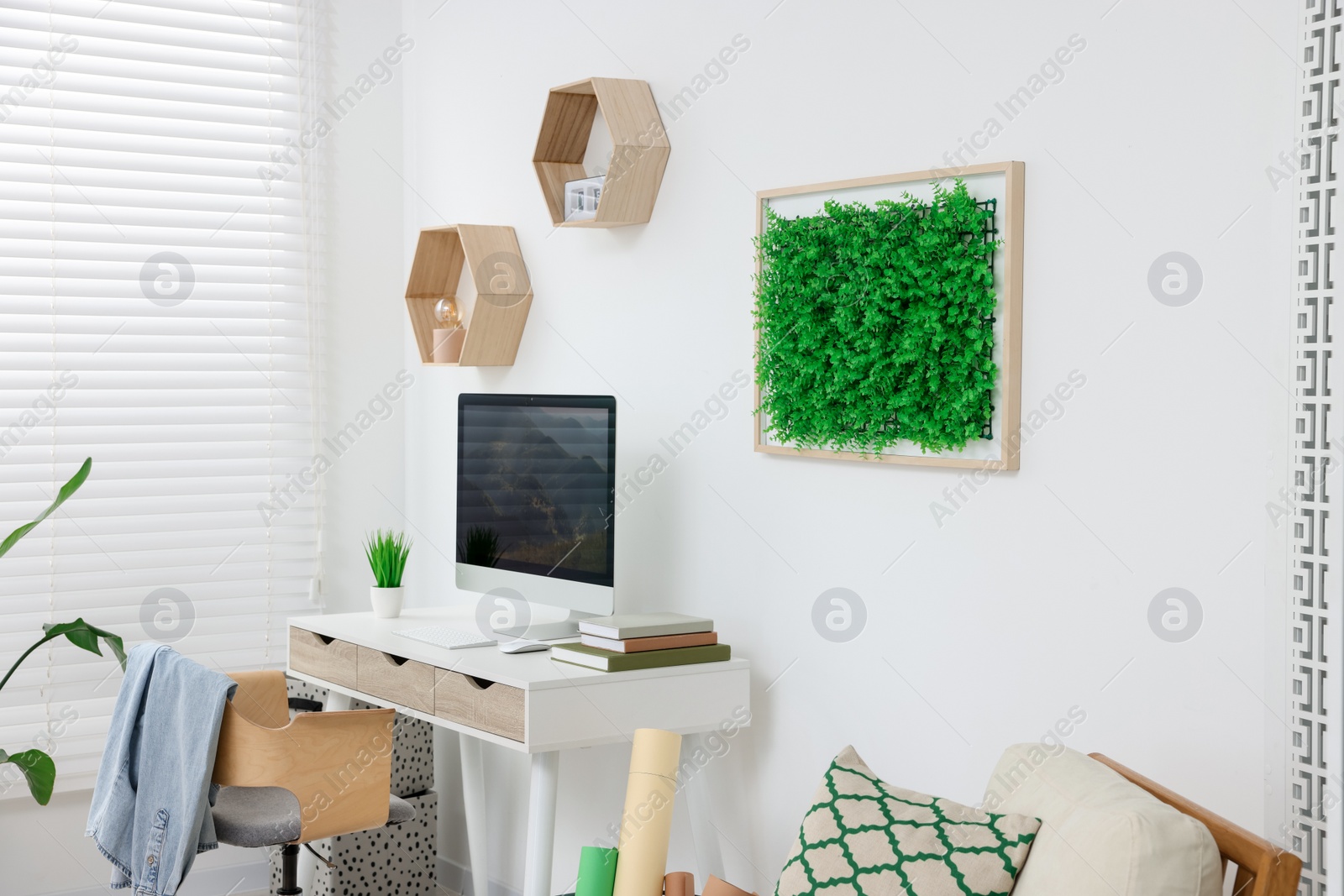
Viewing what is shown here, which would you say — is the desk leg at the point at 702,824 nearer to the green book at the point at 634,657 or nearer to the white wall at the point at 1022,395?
the white wall at the point at 1022,395

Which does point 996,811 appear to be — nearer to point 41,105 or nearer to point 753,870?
point 753,870

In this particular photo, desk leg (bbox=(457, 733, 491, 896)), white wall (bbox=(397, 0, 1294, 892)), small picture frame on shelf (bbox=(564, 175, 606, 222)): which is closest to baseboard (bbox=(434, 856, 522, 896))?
white wall (bbox=(397, 0, 1294, 892))

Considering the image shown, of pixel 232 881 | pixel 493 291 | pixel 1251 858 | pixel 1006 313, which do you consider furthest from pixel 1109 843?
pixel 232 881

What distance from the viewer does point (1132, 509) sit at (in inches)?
84.0

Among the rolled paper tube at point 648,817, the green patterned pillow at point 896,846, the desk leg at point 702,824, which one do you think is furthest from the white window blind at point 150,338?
the green patterned pillow at point 896,846

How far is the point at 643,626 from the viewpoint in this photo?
274 cm

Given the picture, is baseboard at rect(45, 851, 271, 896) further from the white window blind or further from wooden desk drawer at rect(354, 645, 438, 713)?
wooden desk drawer at rect(354, 645, 438, 713)

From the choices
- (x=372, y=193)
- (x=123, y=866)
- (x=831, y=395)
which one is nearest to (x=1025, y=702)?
(x=831, y=395)

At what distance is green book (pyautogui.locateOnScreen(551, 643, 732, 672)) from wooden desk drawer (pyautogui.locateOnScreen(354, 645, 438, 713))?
0.31 m

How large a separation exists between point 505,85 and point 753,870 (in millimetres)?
2256

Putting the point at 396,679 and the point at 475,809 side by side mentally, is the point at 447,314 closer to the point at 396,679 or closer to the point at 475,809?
the point at 396,679

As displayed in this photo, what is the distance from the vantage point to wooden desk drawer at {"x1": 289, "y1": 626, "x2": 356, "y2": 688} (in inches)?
126

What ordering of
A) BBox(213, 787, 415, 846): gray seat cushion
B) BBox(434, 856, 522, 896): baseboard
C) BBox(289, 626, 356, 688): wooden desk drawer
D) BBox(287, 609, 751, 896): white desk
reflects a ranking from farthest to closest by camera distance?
BBox(434, 856, 522, 896): baseboard → BBox(289, 626, 356, 688): wooden desk drawer → BBox(213, 787, 415, 846): gray seat cushion → BBox(287, 609, 751, 896): white desk

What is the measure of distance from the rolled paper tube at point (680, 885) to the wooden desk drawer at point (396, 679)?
81 cm
